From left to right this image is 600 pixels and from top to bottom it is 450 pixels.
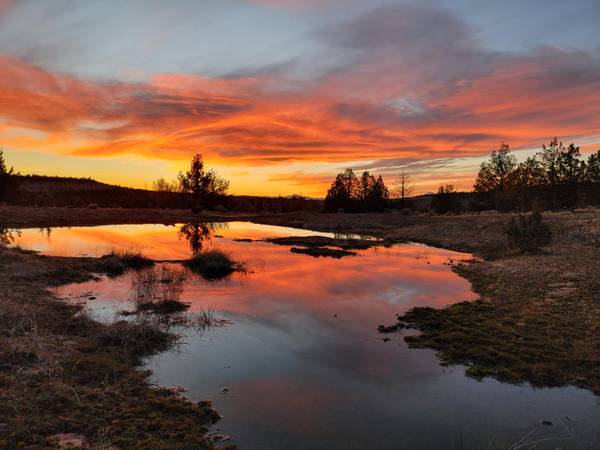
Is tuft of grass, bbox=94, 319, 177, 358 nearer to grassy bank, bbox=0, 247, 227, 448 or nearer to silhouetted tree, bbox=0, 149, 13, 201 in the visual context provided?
grassy bank, bbox=0, 247, 227, 448

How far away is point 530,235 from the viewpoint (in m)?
31.5

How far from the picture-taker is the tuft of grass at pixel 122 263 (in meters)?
26.4

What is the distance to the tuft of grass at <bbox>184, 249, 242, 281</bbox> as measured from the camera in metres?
27.4

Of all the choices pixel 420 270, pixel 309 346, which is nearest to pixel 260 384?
pixel 309 346

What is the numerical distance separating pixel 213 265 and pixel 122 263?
249 inches

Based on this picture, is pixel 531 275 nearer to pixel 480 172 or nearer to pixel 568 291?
pixel 568 291

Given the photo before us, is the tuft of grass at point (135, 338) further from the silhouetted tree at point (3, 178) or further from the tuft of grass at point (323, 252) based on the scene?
the silhouetted tree at point (3, 178)

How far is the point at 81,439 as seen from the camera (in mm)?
7438

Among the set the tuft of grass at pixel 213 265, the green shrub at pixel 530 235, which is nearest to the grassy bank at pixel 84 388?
the tuft of grass at pixel 213 265

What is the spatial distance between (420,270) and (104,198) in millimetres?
161798

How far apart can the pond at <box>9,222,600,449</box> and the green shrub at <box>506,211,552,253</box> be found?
13226 mm

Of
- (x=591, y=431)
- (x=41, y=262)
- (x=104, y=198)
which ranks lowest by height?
(x=591, y=431)

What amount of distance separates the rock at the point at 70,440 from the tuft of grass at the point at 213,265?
1892 cm

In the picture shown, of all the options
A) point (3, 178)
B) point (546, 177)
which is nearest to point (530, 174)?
point (546, 177)
